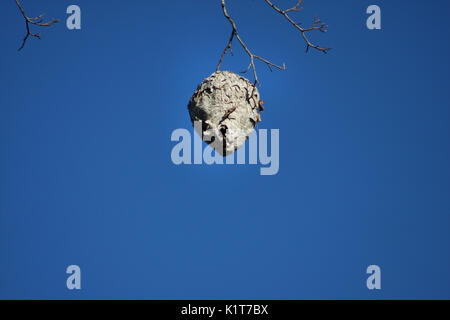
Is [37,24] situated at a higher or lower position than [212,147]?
higher

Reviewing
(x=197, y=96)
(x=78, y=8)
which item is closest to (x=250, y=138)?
(x=197, y=96)

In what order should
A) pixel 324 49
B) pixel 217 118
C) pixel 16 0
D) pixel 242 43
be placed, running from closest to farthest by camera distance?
pixel 16 0, pixel 242 43, pixel 324 49, pixel 217 118

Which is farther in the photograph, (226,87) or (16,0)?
(226,87)

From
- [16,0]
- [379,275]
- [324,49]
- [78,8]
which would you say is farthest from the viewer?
[379,275]

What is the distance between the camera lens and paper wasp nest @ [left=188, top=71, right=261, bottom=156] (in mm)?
3307

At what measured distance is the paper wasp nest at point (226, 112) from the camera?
331 cm

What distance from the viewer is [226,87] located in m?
3.40

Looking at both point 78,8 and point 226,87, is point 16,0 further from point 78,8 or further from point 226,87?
point 78,8

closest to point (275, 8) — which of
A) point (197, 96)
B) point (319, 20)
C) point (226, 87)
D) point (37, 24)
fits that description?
point (319, 20)

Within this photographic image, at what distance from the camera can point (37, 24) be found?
2807mm

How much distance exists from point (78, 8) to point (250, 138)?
8.80 ft

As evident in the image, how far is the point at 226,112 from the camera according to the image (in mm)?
3354

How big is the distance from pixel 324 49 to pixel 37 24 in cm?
195

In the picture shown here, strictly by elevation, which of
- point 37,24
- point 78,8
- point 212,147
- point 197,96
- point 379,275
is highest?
point 78,8
